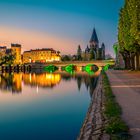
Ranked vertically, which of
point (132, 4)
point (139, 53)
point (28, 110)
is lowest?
point (28, 110)

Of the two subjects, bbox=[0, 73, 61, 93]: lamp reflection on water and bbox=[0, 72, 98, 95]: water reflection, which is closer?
bbox=[0, 73, 61, 93]: lamp reflection on water

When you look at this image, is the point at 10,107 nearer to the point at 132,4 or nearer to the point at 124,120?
the point at 124,120

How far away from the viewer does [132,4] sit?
1448 inches

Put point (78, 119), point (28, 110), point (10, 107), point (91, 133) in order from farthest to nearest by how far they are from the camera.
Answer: point (10, 107), point (28, 110), point (78, 119), point (91, 133)

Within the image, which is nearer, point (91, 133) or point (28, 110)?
point (91, 133)

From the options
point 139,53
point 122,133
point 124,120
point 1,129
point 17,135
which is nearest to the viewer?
point 122,133

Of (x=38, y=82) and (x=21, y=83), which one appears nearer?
(x=21, y=83)

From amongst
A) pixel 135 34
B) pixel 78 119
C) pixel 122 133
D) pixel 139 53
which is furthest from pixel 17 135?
pixel 139 53

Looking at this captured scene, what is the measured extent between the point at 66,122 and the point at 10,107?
7540mm

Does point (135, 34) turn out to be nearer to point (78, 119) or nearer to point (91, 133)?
point (78, 119)

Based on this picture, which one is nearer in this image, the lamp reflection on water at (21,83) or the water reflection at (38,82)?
the lamp reflection on water at (21,83)

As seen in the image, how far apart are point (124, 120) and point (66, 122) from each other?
6.26 m

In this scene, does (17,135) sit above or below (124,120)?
below

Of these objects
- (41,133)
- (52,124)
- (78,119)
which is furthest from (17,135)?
(78,119)
